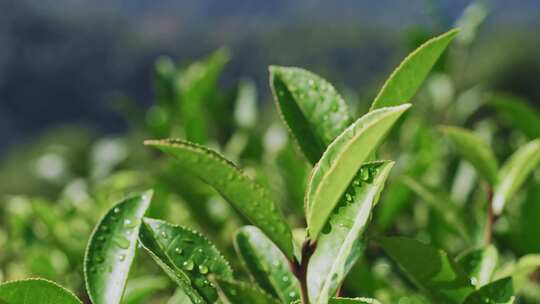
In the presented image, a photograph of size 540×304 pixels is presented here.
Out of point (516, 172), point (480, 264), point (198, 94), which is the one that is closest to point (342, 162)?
point (480, 264)

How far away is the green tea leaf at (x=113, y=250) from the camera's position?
0.74 m

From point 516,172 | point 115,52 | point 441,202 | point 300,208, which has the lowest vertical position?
point 115,52

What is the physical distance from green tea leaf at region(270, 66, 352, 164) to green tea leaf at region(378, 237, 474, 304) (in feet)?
0.41

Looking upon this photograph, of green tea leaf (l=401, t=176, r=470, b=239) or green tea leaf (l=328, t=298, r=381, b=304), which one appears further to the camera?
green tea leaf (l=401, t=176, r=470, b=239)

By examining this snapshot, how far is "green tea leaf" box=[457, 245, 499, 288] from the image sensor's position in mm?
831

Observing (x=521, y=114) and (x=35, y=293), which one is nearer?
(x=35, y=293)

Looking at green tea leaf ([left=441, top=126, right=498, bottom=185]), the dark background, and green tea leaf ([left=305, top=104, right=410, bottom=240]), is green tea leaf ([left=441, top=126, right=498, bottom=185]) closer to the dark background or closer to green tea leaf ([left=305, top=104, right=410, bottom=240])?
green tea leaf ([left=305, top=104, right=410, bottom=240])

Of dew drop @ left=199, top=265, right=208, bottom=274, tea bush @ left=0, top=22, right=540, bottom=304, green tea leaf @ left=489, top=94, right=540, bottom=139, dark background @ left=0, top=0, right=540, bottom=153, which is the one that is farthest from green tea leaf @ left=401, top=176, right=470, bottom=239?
dark background @ left=0, top=0, right=540, bottom=153

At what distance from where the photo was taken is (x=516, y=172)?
970mm

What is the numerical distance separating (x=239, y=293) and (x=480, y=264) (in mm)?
341

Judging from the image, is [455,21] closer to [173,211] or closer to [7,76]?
[173,211]

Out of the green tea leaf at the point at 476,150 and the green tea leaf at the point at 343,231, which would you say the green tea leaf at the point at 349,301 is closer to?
the green tea leaf at the point at 343,231

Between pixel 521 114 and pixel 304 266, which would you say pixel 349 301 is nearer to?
pixel 304 266

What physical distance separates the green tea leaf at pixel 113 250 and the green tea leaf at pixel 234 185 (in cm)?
14
